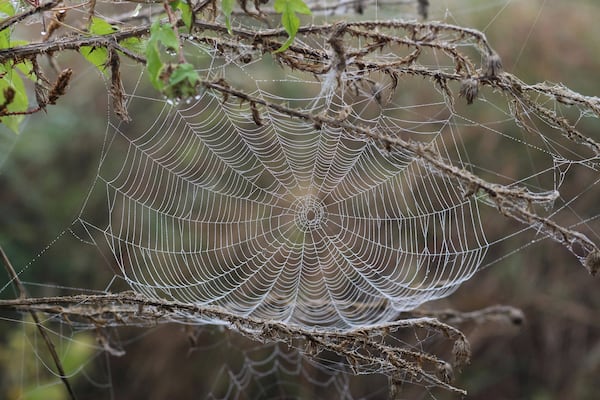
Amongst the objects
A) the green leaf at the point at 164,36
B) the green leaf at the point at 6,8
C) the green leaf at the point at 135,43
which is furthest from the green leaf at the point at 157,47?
the green leaf at the point at 6,8

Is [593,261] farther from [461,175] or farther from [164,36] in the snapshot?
[164,36]

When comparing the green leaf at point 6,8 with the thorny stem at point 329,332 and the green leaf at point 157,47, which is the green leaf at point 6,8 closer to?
the green leaf at point 157,47

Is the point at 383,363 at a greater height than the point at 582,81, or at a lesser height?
lesser

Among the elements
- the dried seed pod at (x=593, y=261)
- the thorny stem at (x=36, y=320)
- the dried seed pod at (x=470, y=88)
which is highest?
the dried seed pod at (x=470, y=88)

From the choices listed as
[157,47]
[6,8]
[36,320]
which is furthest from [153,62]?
[36,320]

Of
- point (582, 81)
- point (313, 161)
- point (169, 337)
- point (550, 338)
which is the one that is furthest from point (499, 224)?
point (169, 337)

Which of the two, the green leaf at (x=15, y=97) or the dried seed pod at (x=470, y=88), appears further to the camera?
the green leaf at (x=15, y=97)

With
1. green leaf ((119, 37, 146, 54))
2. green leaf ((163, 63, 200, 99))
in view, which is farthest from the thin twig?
green leaf ((163, 63, 200, 99))

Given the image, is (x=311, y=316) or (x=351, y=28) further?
(x=311, y=316)

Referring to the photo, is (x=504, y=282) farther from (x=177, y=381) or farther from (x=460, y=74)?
(x=460, y=74)
